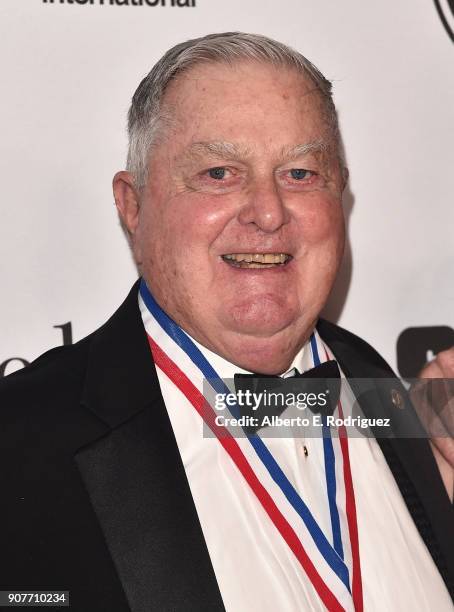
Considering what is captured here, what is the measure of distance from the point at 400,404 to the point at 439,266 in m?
0.63

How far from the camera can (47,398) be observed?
192 cm

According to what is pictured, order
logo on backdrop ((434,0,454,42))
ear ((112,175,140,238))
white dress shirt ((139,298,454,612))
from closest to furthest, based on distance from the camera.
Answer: white dress shirt ((139,298,454,612)) < ear ((112,175,140,238)) < logo on backdrop ((434,0,454,42))

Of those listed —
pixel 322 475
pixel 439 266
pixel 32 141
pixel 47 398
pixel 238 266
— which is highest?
pixel 32 141

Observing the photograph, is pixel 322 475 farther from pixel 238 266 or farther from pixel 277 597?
pixel 238 266

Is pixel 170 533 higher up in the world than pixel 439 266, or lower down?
lower down

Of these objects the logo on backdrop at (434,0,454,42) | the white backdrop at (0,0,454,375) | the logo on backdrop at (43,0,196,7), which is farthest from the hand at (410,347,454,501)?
the logo on backdrop at (43,0,196,7)

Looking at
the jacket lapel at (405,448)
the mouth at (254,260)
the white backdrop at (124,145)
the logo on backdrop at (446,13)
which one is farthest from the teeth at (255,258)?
the logo on backdrop at (446,13)

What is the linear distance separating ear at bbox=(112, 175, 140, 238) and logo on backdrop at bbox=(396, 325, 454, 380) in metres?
1.00

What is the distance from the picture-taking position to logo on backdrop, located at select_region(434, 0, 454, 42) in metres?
2.69

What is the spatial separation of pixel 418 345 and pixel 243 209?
1030 mm

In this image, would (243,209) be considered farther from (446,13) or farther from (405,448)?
(446,13)

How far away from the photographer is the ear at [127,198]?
2156 mm

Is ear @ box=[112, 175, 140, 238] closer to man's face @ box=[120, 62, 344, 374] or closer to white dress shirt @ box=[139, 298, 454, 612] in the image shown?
man's face @ box=[120, 62, 344, 374]

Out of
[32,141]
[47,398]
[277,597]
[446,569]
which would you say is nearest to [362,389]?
[446,569]
